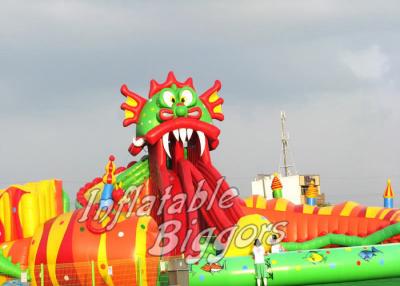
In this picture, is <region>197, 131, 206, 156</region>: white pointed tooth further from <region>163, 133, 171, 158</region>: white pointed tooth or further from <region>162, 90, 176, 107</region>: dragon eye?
<region>162, 90, 176, 107</region>: dragon eye

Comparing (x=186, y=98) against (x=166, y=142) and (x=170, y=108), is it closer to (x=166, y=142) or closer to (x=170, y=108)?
(x=170, y=108)

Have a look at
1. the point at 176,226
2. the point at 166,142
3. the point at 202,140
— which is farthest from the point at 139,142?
the point at 176,226

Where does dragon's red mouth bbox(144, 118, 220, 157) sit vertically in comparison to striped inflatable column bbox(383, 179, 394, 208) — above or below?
above

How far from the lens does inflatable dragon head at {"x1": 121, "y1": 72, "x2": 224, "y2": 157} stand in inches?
655

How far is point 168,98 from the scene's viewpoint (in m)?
17.1

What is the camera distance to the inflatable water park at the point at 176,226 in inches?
420

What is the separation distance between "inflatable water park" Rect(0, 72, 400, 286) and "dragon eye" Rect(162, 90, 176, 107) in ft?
0.10

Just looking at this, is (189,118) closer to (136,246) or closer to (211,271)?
(211,271)

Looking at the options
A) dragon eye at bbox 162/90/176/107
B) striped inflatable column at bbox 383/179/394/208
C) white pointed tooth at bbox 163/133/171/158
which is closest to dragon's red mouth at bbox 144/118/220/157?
white pointed tooth at bbox 163/133/171/158

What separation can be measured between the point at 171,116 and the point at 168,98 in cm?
60

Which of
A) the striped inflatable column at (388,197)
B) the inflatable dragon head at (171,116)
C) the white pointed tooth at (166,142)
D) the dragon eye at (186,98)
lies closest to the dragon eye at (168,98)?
the inflatable dragon head at (171,116)

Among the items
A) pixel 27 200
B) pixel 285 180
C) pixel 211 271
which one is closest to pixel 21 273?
pixel 27 200

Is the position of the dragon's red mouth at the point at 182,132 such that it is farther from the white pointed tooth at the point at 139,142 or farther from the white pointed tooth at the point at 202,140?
the white pointed tooth at the point at 139,142

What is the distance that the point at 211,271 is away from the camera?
1330 cm
